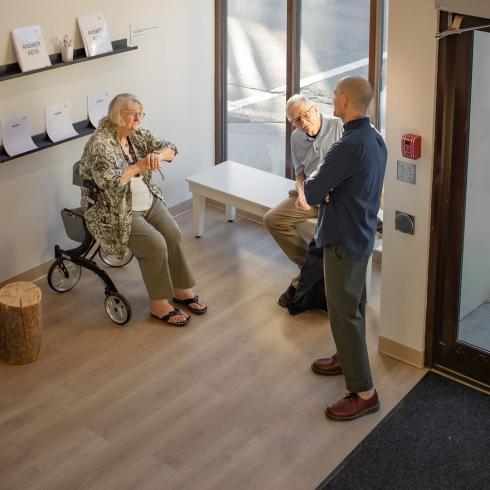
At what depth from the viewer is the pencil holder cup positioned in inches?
182

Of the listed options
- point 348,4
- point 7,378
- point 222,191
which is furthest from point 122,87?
point 7,378

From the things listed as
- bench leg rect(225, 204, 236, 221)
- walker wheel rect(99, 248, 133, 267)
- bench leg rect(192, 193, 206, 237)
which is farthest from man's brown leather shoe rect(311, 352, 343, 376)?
bench leg rect(225, 204, 236, 221)

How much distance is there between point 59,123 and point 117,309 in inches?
53.4

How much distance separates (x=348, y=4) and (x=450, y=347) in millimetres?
2448

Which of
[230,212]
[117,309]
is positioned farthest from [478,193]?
[230,212]

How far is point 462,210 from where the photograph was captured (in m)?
3.53

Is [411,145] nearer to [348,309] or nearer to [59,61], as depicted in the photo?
[348,309]

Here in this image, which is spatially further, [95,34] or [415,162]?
[95,34]

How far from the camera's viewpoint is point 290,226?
15.4 ft

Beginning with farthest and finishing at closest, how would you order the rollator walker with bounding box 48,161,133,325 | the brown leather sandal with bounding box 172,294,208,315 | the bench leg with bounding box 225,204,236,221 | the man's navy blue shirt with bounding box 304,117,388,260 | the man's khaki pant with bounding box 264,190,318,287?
the bench leg with bounding box 225,204,236,221, the man's khaki pant with bounding box 264,190,318,287, the brown leather sandal with bounding box 172,294,208,315, the rollator walker with bounding box 48,161,133,325, the man's navy blue shirt with bounding box 304,117,388,260

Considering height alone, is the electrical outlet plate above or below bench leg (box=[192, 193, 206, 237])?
above

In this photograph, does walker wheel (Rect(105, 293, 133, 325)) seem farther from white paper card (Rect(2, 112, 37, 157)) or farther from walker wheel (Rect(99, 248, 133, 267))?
white paper card (Rect(2, 112, 37, 157))

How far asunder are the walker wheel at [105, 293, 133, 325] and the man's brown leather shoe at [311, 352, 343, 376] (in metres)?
1.23

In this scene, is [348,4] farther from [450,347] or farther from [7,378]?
[7,378]
